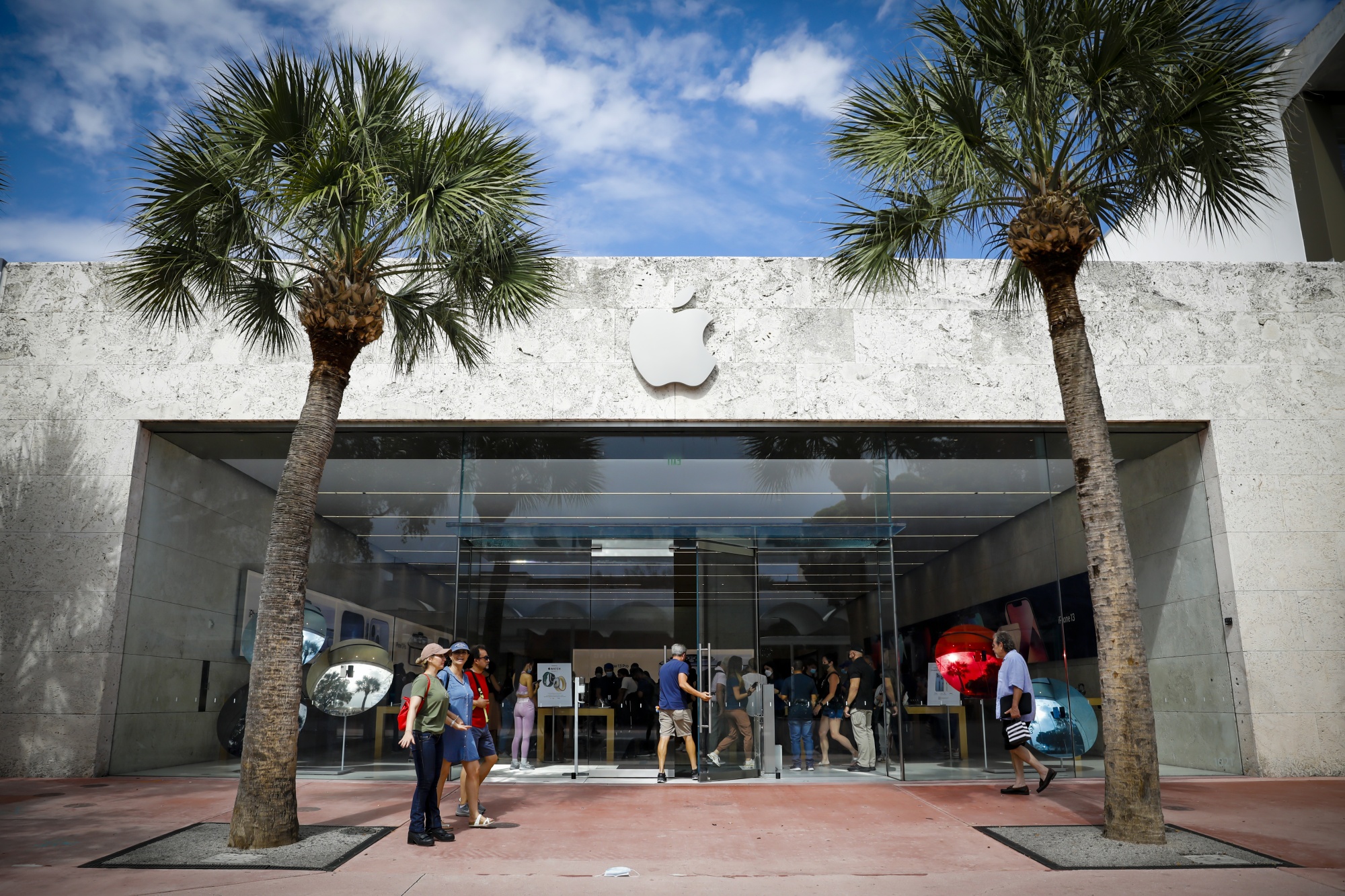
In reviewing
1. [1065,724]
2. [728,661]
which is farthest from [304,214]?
[1065,724]

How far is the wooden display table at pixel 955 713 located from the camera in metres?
11.7

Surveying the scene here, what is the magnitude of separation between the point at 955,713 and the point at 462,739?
6.93m

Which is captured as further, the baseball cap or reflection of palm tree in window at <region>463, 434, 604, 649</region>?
reflection of palm tree in window at <region>463, 434, 604, 649</region>

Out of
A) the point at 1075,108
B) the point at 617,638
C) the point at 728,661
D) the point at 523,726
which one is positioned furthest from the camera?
the point at 617,638

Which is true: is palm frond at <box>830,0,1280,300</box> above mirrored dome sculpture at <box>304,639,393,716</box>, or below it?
above

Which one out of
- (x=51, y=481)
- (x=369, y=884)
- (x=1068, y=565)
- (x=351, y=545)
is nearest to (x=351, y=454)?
(x=351, y=545)

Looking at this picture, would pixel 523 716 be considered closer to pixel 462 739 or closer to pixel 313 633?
pixel 313 633

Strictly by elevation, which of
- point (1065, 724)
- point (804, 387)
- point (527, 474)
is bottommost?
point (1065, 724)

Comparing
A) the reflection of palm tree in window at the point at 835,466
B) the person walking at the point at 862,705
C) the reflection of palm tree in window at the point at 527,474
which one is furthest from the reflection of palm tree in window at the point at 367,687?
the person walking at the point at 862,705

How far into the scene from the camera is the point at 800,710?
11.8m

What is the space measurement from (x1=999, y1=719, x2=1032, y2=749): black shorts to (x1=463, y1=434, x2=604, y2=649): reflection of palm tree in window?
5.81 m

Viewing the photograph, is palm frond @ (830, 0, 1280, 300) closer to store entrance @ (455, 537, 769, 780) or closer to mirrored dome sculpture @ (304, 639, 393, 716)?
store entrance @ (455, 537, 769, 780)

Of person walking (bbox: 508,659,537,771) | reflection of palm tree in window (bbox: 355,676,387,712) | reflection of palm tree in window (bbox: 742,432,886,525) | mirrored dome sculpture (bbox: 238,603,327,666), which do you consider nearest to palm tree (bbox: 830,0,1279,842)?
reflection of palm tree in window (bbox: 742,432,886,525)

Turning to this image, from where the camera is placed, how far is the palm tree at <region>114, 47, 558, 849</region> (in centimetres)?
702
